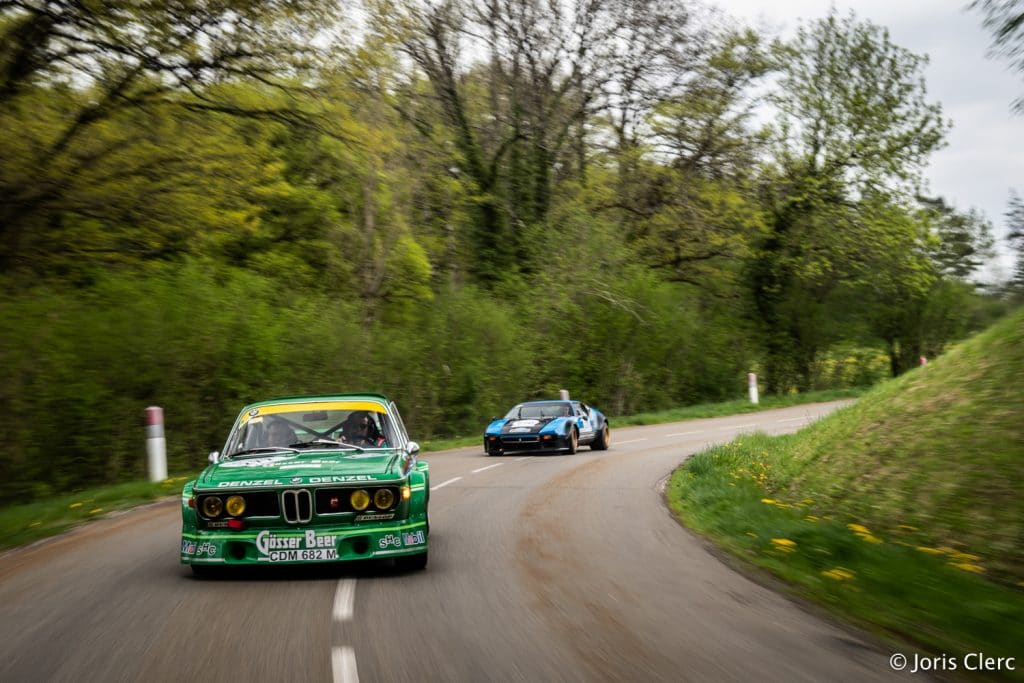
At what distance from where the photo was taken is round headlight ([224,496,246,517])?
7293 millimetres

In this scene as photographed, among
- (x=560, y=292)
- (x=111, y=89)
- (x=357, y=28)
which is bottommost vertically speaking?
(x=560, y=292)

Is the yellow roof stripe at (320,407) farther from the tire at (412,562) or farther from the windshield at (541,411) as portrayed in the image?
the windshield at (541,411)

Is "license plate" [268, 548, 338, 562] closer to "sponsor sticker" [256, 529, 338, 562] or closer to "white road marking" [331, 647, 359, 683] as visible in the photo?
"sponsor sticker" [256, 529, 338, 562]

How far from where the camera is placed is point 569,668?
5.04 metres

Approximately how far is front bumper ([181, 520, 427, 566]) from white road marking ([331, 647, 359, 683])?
1945 millimetres

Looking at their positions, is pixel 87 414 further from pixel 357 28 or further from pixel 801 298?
pixel 801 298

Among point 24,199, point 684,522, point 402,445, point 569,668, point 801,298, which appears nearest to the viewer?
point 569,668

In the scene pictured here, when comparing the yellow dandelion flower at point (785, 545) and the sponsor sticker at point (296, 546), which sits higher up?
the sponsor sticker at point (296, 546)

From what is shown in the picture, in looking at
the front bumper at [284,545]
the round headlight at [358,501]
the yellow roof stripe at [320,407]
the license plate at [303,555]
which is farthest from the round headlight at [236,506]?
the yellow roof stripe at [320,407]

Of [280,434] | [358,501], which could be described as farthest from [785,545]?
[280,434]

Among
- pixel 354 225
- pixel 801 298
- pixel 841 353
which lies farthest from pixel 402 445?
pixel 841 353

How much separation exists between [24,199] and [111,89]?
8.40ft

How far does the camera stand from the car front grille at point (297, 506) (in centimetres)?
730

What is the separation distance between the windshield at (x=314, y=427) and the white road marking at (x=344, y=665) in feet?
11.3
